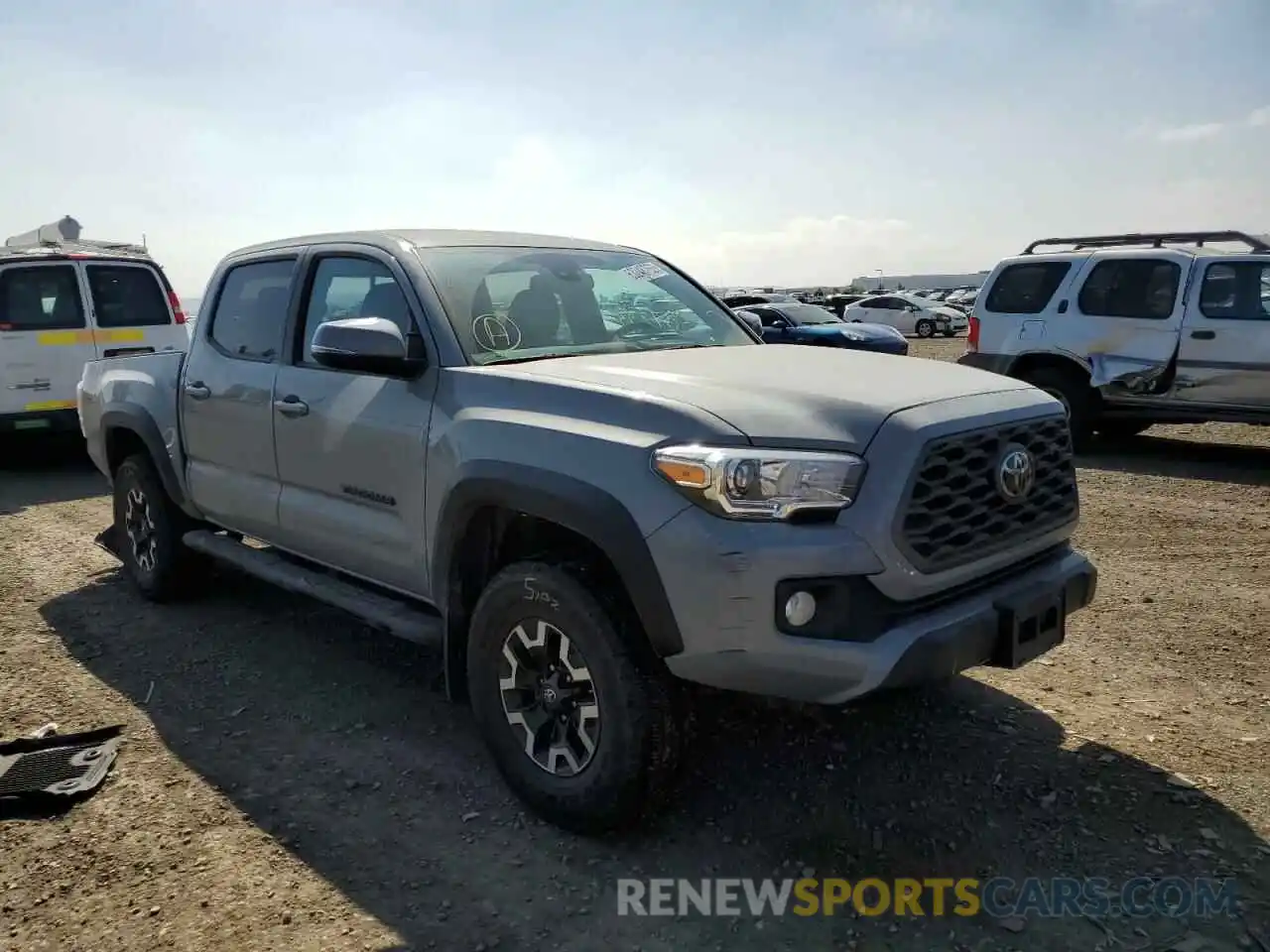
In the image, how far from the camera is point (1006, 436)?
3.05 meters

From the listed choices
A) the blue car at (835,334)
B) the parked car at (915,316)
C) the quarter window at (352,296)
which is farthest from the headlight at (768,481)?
the parked car at (915,316)

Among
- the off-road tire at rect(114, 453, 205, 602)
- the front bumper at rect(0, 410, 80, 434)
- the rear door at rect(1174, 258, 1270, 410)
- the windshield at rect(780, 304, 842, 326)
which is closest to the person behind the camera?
the off-road tire at rect(114, 453, 205, 602)

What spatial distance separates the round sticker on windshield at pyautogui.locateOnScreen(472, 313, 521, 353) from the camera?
11.8 ft

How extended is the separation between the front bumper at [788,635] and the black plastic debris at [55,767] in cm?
225

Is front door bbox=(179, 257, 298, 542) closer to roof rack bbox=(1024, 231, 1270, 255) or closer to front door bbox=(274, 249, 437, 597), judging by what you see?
front door bbox=(274, 249, 437, 597)

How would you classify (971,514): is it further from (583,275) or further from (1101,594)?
(1101,594)

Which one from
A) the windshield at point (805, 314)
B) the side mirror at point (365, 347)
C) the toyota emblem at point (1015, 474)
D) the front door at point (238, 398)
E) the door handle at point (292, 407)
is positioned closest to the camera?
the toyota emblem at point (1015, 474)

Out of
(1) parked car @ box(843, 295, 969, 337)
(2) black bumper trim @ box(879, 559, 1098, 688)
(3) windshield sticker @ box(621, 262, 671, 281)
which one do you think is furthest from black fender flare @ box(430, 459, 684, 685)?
(1) parked car @ box(843, 295, 969, 337)

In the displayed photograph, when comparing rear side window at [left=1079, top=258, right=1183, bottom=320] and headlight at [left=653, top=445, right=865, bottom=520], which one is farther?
rear side window at [left=1079, top=258, right=1183, bottom=320]

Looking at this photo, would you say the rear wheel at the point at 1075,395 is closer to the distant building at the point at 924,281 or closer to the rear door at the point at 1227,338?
the rear door at the point at 1227,338

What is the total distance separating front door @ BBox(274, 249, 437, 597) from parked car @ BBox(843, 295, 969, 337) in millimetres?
29496

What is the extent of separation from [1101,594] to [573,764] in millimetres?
3432

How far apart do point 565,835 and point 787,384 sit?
1593mm

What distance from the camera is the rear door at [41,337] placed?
9.02 meters
